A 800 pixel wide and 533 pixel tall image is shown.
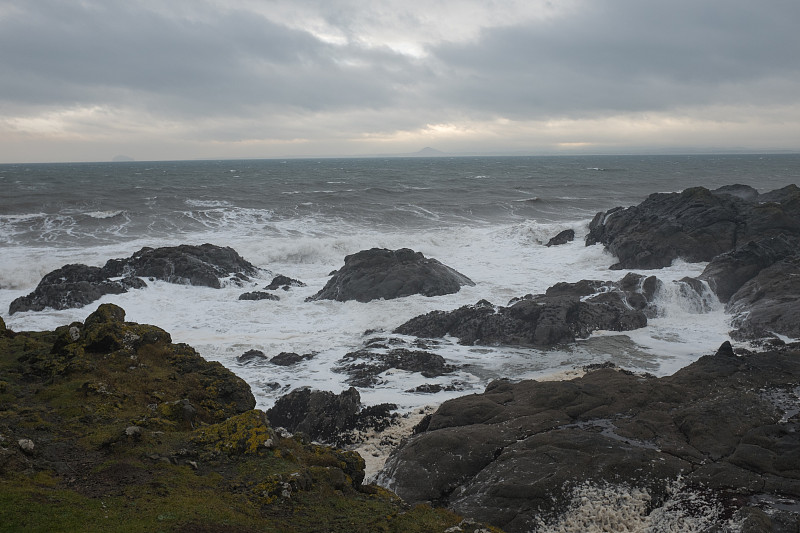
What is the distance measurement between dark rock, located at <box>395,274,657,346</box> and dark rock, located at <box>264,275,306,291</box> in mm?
10409

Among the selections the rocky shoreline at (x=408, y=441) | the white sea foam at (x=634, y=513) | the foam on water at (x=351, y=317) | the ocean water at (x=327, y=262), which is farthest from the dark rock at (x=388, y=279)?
the white sea foam at (x=634, y=513)

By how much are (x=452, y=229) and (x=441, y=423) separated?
43.0 metres

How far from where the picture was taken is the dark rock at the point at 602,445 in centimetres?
1034

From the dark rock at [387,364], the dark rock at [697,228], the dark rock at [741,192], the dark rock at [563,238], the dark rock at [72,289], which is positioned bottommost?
the dark rock at [387,364]

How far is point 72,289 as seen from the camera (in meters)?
28.3

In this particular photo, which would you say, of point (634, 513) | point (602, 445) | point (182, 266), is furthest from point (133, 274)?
point (634, 513)

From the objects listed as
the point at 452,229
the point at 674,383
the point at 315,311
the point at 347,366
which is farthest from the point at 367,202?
the point at 674,383

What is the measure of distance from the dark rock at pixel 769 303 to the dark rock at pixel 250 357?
1919 cm

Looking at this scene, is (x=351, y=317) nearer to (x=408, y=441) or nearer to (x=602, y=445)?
(x=408, y=441)

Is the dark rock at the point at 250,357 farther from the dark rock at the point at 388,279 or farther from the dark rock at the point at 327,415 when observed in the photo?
the dark rock at the point at 388,279

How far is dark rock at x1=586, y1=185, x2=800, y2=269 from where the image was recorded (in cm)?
3412

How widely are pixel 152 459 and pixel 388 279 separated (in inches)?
859

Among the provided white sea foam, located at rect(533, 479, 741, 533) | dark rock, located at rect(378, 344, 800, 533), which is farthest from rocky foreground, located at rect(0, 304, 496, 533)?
white sea foam, located at rect(533, 479, 741, 533)

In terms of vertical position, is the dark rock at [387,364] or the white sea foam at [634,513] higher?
the white sea foam at [634,513]
